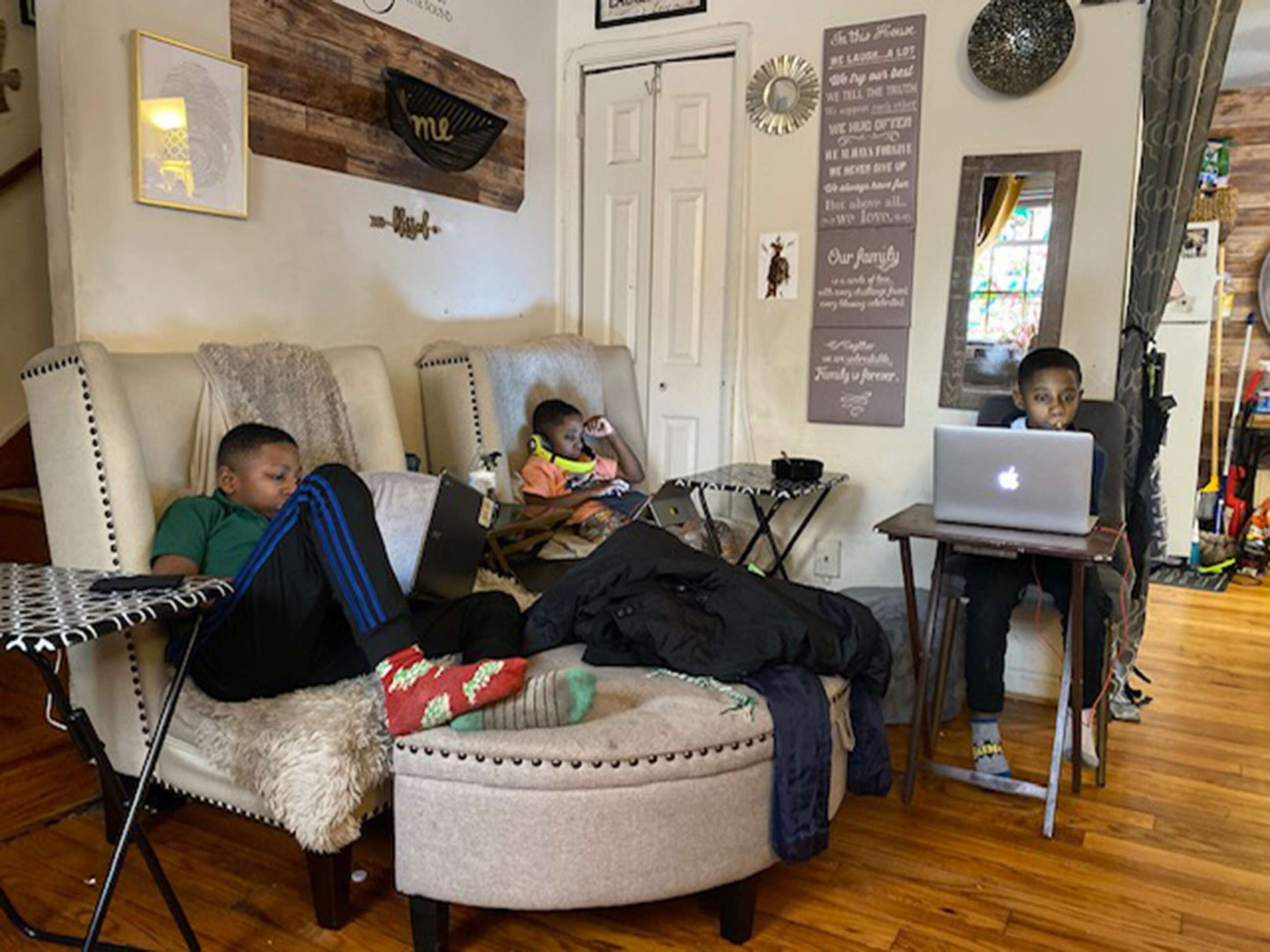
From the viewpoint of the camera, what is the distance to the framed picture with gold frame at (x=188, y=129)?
7.42 feet

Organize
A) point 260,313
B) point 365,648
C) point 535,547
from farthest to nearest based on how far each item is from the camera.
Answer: point 535,547, point 260,313, point 365,648

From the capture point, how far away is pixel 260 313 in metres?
2.63

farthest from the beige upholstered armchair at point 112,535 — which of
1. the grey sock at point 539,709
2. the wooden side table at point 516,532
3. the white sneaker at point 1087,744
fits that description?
the white sneaker at point 1087,744

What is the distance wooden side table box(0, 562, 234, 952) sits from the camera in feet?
4.07

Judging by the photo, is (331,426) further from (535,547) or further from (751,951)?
(751,951)

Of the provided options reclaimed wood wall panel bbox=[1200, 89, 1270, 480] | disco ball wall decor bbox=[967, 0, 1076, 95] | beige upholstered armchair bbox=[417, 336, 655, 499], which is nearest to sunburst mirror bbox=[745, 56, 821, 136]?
disco ball wall decor bbox=[967, 0, 1076, 95]

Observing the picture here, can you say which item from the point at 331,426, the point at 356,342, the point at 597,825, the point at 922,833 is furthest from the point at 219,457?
the point at 922,833

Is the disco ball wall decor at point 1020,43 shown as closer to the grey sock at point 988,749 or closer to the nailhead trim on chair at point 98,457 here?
the grey sock at point 988,749

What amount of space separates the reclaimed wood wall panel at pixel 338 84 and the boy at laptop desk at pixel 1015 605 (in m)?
2.07

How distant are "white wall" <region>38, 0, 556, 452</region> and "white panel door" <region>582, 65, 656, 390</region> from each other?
6.5 inches

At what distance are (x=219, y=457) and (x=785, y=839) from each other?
1.46 metres

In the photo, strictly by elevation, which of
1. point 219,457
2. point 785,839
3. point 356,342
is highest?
point 356,342

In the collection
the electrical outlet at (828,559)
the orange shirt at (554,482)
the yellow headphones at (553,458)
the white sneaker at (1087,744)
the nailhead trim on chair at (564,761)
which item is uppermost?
the yellow headphones at (553,458)

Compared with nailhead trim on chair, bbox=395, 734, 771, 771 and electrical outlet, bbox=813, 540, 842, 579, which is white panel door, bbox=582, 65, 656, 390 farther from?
nailhead trim on chair, bbox=395, 734, 771, 771
